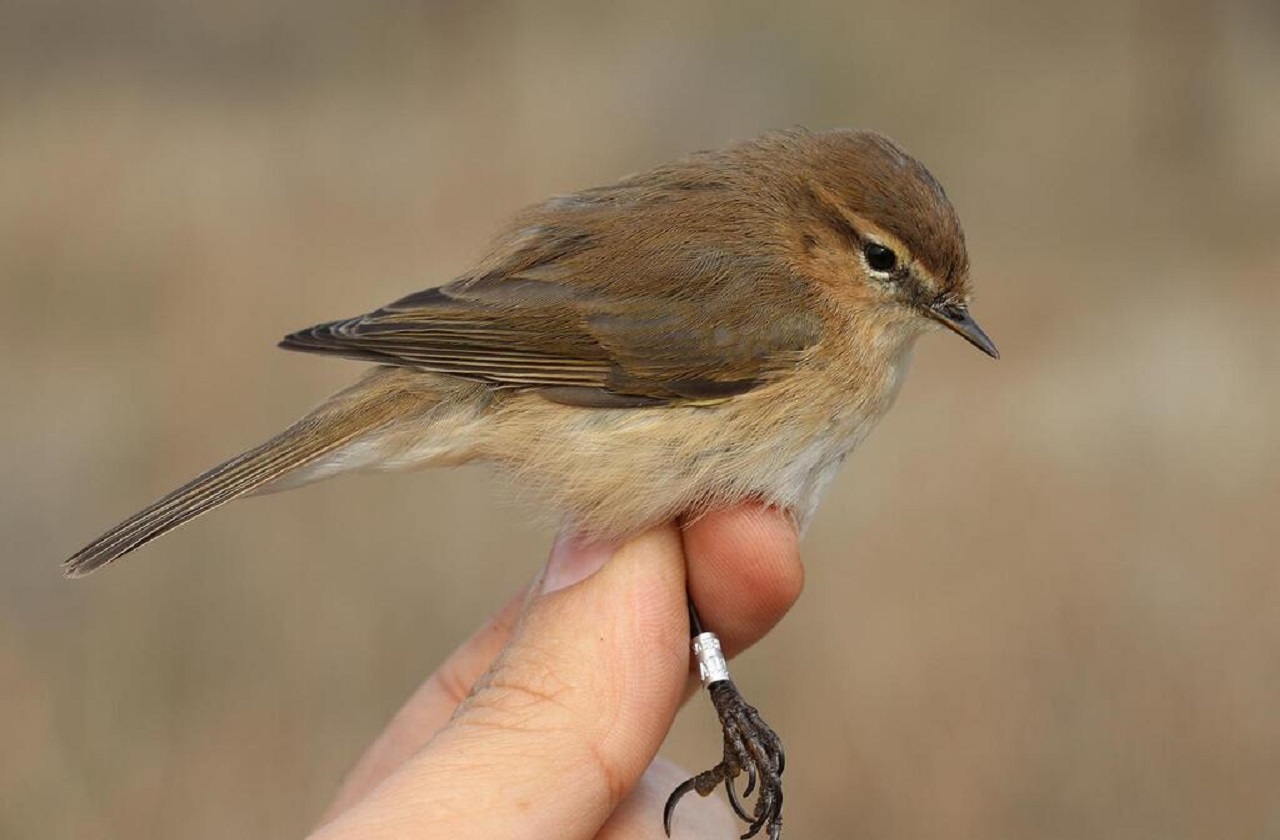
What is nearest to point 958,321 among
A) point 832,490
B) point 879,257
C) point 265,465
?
point 879,257

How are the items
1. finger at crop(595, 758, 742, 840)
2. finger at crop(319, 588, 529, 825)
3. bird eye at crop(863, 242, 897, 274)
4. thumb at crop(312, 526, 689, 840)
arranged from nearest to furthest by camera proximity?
1. thumb at crop(312, 526, 689, 840)
2. finger at crop(595, 758, 742, 840)
3. finger at crop(319, 588, 529, 825)
4. bird eye at crop(863, 242, 897, 274)

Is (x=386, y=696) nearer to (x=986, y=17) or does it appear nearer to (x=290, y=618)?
(x=290, y=618)

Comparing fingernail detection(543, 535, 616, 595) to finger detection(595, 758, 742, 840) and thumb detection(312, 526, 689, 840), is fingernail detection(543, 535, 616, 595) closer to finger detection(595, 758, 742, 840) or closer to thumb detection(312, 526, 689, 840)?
thumb detection(312, 526, 689, 840)

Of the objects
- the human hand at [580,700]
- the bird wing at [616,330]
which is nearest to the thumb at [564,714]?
the human hand at [580,700]

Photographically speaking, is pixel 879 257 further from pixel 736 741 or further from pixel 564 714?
pixel 564 714

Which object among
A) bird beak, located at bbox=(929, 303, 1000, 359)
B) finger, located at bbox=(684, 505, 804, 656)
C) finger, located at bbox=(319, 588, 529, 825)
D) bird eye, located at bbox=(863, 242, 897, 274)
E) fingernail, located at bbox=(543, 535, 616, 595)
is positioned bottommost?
finger, located at bbox=(319, 588, 529, 825)

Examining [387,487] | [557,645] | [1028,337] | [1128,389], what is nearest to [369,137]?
[387,487]

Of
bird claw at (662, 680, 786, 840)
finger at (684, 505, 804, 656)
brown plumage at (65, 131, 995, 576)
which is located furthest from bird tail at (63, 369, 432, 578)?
bird claw at (662, 680, 786, 840)

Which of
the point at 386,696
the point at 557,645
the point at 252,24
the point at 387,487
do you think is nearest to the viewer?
the point at 557,645
